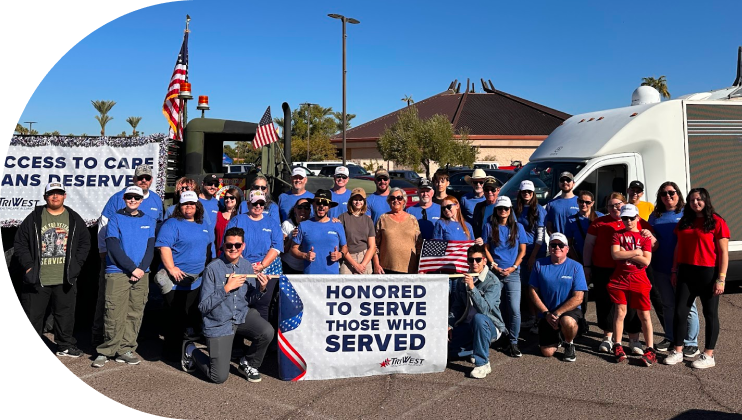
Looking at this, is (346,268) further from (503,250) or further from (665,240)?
(665,240)

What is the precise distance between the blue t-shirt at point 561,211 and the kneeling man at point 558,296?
3.16 feet

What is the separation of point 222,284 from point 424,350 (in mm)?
2086

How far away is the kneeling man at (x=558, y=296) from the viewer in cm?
624

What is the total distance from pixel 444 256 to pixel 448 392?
59.7 inches

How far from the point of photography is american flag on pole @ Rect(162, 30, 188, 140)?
1202 cm

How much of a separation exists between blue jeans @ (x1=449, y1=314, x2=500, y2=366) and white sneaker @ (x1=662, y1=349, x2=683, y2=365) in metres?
1.74

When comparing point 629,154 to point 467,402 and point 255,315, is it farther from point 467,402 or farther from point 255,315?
point 255,315

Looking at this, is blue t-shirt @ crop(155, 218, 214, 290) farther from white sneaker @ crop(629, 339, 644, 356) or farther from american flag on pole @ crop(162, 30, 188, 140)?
american flag on pole @ crop(162, 30, 188, 140)

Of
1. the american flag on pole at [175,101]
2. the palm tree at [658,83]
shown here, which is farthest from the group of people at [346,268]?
the palm tree at [658,83]

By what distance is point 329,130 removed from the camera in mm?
69875

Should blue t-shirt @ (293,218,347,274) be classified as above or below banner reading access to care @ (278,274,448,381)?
above

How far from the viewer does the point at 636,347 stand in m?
6.34

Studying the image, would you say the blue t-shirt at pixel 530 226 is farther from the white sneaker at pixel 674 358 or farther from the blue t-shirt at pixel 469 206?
the white sneaker at pixel 674 358

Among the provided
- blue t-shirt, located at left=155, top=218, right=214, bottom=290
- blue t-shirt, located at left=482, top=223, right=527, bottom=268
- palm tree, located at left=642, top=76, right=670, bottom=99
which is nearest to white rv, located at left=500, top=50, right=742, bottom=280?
blue t-shirt, located at left=482, top=223, right=527, bottom=268
